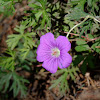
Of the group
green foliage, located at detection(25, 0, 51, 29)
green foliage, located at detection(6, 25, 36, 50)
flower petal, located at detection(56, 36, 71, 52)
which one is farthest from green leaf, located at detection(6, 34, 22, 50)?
flower petal, located at detection(56, 36, 71, 52)

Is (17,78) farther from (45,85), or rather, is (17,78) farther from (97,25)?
(97,25)

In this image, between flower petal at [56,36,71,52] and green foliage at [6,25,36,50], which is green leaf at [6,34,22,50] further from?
flower petal at [56,36,71,52]

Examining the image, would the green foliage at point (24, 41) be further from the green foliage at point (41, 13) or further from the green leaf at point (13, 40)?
the green foliage at point (41, 13)

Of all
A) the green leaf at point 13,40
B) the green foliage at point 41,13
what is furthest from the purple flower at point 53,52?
the green leaf at point 13,40

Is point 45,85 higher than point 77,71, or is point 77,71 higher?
point 77,71

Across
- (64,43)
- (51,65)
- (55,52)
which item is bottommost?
(51,65)

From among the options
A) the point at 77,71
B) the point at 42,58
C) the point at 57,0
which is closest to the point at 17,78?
the point at 77,71

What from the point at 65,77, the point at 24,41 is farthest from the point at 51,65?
the point at 24,41

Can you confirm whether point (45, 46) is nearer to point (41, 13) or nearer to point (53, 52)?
point (53, 52)
